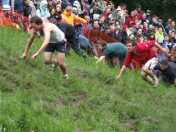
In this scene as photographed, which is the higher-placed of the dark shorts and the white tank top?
the white tank top

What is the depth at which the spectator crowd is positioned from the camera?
66.8 ft

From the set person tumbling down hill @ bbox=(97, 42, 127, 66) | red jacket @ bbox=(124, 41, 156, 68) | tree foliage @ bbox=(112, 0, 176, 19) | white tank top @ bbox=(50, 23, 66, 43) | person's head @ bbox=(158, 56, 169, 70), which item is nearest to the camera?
white tank top @ bbox=(50, 23, 66, 43)

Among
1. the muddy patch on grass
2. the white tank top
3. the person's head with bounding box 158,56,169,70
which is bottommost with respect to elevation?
the person's head with bounding box 158,56,169,70

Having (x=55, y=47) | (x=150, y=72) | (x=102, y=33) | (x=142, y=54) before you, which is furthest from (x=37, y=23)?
(x=102, y=33)

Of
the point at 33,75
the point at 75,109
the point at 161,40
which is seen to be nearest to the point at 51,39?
the point at 33,75

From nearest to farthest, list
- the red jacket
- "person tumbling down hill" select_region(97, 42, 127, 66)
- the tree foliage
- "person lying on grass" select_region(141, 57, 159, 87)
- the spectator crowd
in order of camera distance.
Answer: "person lying on grass" select_region(141, 57, 159, 87)
the spectator crowd
the red jacket
"person tumbling down hill" select_region(97, 42, 127, 66)
the tree foliage

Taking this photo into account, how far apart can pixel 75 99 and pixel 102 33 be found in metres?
9.97

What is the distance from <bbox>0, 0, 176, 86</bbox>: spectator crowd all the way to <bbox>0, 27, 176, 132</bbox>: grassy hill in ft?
2.33

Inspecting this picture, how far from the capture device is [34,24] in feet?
48.7

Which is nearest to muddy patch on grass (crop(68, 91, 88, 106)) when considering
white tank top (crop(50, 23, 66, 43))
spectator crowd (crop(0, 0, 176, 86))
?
white tank top (crop(50, 23, 66, 43))

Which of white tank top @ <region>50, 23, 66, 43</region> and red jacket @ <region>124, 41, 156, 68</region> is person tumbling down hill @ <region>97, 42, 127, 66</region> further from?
white tank top @ <region>50, 23, 66, 43</region>

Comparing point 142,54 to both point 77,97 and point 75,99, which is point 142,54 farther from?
point 75,99

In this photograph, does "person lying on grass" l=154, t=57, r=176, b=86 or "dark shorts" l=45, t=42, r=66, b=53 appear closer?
"dark shorts" l=45, t=42, r=66, b=53

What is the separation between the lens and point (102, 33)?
81.4ft
